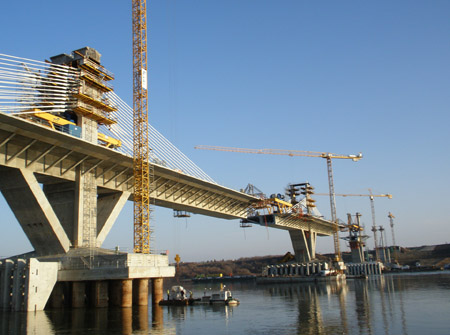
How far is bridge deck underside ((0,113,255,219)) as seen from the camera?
42.5m

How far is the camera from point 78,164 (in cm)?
5025

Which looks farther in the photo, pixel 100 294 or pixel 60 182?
pixel 60 182

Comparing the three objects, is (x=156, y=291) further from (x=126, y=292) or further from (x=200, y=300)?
(x=126, y=292)

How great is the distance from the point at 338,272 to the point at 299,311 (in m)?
77.3

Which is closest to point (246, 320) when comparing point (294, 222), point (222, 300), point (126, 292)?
point (222, 300)

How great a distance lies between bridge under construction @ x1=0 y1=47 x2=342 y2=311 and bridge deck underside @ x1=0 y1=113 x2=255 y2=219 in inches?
4.4

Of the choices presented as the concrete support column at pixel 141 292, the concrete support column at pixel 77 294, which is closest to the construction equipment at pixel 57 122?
the concrete support column at pixel 77 294

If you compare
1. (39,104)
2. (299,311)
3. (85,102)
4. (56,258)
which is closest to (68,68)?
(85,102)

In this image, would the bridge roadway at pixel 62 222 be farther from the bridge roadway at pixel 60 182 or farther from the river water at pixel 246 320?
the river water at pixel 246 320

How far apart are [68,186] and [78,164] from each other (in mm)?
3196

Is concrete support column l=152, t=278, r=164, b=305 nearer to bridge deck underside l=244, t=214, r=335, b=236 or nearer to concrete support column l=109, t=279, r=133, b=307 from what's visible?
concrete support column l=109, t=279, r=133, b=307

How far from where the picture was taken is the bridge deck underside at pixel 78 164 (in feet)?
140

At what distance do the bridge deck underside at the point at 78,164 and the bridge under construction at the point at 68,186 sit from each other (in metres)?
0.11

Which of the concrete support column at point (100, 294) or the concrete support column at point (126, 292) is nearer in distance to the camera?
the concrete support column at point (126, 292)
